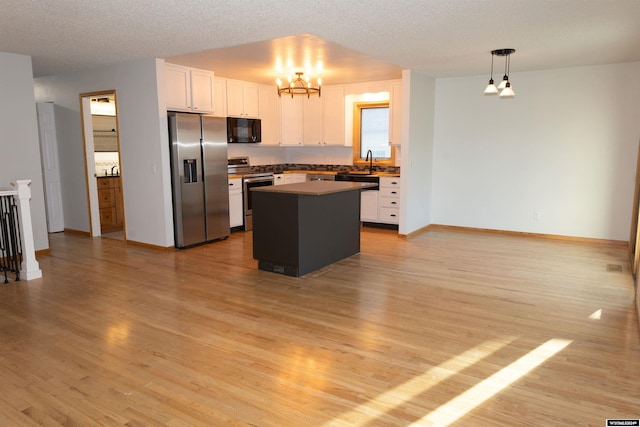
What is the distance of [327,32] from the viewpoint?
14.1 ft

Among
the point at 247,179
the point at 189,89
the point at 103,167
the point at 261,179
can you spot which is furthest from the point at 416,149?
the point at 103,167

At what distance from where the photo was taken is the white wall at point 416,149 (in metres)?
6.66

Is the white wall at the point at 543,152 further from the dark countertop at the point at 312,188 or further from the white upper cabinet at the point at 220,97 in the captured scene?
the white upper cabinet at the point at 220,97

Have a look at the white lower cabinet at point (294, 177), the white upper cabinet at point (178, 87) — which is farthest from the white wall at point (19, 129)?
the white lower cabinet at point (294, 177)

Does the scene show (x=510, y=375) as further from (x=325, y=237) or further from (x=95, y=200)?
(x=95, y=200)

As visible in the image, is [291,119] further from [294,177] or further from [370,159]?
[370,159]

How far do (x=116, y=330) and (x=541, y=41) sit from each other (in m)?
4.99

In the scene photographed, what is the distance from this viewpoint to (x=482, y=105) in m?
7.12

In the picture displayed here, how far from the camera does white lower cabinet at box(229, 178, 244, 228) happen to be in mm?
7199

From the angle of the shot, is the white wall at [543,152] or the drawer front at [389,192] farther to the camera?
the drawer front at [389,192]

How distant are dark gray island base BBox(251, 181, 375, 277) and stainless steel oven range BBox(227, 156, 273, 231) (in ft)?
7.34

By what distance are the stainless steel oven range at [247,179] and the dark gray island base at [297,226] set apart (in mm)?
2236

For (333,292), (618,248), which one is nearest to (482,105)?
(618,248)

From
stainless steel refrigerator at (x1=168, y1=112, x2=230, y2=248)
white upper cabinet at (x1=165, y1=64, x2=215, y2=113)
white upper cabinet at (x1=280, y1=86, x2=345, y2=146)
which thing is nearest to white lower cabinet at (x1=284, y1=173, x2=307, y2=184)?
white upper cabinet at (x1=280, y1=86, x2=345, y2=146)
